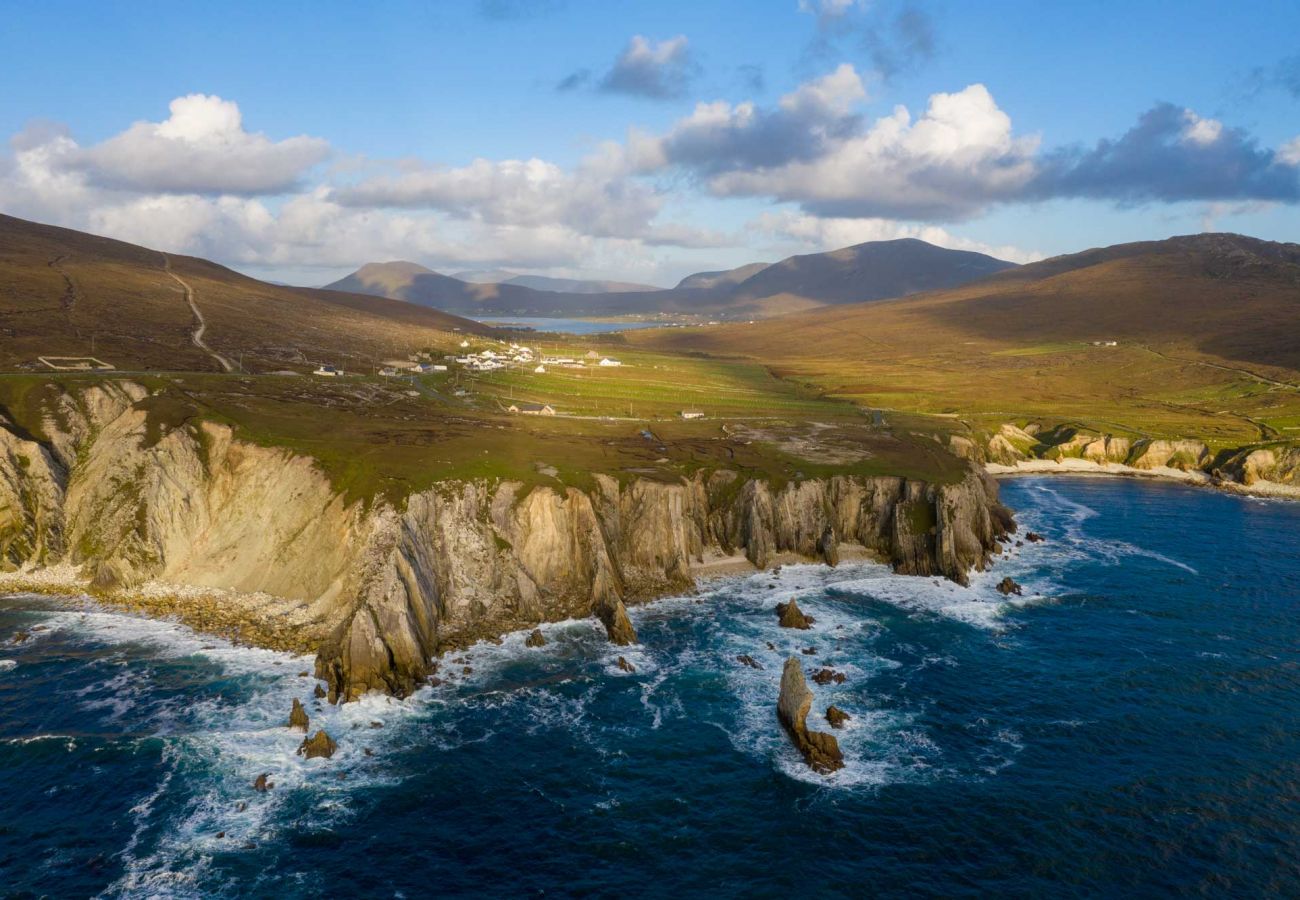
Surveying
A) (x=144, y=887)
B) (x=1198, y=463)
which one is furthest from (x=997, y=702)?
(x=1198, y=463)

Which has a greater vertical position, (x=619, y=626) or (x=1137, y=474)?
(x=1137, y=474)

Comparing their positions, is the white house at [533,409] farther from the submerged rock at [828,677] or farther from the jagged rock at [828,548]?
the submerged rock at [828,677]

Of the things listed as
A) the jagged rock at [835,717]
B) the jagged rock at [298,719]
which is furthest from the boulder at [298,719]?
the jagged rock at [835,717]

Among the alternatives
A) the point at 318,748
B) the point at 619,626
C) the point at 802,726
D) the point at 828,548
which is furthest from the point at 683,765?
the point at 828,548

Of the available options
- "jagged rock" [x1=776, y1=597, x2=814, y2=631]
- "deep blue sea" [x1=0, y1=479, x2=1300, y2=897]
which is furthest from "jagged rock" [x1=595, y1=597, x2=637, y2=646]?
"jagged rock" [x1=776, y1=597, x2=814, y2=631]

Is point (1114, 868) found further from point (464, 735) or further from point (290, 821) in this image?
point (290, 821)

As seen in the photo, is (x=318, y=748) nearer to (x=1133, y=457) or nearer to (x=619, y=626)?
(x=619, y=626)
